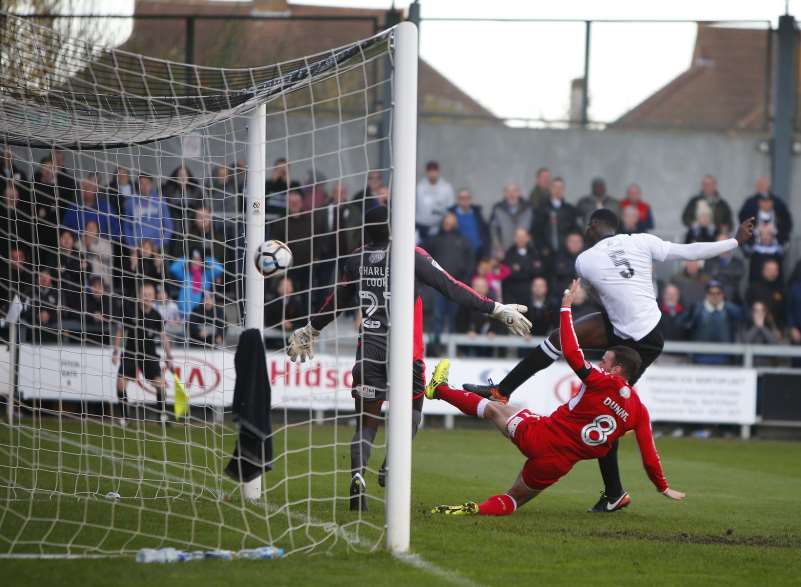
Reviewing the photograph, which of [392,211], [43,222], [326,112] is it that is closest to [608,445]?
[392,211]

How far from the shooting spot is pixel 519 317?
→ 8.21m

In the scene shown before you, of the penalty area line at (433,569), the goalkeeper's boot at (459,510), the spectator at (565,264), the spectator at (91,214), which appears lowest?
the goalkeeper's boot at (459,510)

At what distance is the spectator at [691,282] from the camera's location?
61.0ft

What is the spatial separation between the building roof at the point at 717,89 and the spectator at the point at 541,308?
5305 mm

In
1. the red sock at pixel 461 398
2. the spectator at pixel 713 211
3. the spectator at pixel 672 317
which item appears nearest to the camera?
the red sock at pixel 461 398

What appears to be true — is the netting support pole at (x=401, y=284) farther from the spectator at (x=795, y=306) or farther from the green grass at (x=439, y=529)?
the spectator at (x=795, y=306)

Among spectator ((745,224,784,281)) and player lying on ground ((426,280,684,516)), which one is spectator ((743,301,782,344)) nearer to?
spectator ((745,224,784,281))

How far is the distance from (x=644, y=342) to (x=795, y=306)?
10191mm

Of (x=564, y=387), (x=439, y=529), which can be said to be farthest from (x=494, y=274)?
(x=439, y=529)

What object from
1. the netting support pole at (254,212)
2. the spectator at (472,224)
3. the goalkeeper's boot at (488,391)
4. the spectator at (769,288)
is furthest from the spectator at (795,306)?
the netting support pole at (254,212)

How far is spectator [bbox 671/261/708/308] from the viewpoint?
18.6 meters

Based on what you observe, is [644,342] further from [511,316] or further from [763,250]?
[763,250]

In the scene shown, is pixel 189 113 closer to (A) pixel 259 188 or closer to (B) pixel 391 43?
(A) pixel 259 188

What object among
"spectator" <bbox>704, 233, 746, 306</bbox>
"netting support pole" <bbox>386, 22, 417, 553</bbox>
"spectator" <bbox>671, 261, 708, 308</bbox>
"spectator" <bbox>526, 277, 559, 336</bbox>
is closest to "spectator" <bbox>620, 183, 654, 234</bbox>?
"spectator" <bbox>671, 261, 708, 308</bbox>
